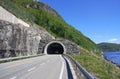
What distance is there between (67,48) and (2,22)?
3887 centimetres

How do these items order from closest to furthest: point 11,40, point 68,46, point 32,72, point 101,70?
point 101,70
point 32,72
point 11,40
point 68,46

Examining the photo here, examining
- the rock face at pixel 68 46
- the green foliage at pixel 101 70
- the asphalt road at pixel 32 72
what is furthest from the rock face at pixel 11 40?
the rock face at pixel 68 46

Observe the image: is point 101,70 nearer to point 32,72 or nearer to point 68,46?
point 32,72

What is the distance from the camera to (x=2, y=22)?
47.2 meters

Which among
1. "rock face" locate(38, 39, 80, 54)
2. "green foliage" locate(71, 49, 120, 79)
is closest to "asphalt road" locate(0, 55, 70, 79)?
"green foliage" locate(71, 49, 120, 79)

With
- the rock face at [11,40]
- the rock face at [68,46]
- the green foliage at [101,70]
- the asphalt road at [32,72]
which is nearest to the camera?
the green foliage at [101,70]

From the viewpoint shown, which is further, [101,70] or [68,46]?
[68,46]

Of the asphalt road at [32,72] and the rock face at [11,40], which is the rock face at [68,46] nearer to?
the rock face at [11,40]

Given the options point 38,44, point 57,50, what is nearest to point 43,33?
point 57,50

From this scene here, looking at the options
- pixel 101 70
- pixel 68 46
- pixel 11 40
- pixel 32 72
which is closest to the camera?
pixel 101 70

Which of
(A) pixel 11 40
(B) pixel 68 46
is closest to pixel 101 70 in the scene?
(A) pixel 11 40

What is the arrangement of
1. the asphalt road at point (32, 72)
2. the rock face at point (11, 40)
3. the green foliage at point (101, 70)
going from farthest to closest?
the rock face at point (11, 40)
the asphalt road at point (32, 72)
the green foliage at point (101, 70)

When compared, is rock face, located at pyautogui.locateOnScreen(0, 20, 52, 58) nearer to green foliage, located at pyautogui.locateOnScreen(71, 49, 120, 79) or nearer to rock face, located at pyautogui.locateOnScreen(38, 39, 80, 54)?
green foliage, located at pyautogui.locateOnScreen(71, 49, 120, 79)

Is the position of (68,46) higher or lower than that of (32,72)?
higher
